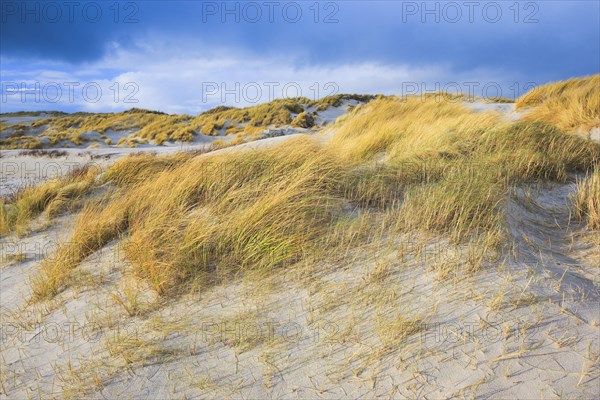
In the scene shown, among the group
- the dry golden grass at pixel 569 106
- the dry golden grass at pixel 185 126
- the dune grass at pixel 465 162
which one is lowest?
the dune grass at pixel 465 162

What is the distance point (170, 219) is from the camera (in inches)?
134

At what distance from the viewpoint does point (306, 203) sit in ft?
10.7

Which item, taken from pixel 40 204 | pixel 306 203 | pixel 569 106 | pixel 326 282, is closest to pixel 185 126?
pixel 40 204

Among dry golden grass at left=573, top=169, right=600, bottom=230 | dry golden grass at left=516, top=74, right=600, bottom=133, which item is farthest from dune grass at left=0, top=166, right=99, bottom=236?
dry golden grass at left=516, top=74, right=600, bottom=133

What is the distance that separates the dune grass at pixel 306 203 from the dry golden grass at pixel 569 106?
1441 millimetres

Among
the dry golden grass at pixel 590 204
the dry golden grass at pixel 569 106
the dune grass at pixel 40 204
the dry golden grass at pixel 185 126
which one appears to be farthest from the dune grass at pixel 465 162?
the dry golden grass at pixel 185 126

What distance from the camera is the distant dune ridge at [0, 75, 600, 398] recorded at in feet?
6.39

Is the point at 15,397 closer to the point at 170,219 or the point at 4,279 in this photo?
the point at 170,219

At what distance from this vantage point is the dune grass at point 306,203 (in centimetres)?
286

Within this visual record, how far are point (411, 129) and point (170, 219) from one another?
4568mm

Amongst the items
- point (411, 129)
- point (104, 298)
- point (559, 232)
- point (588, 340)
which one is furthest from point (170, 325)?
point (411, 129)

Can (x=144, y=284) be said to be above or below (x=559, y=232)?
below

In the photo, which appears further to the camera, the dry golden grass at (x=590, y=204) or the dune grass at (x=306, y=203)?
the dry golden grass at (x=590, y=204)

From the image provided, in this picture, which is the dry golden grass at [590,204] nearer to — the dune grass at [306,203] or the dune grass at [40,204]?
the dune grass at [306,203]
